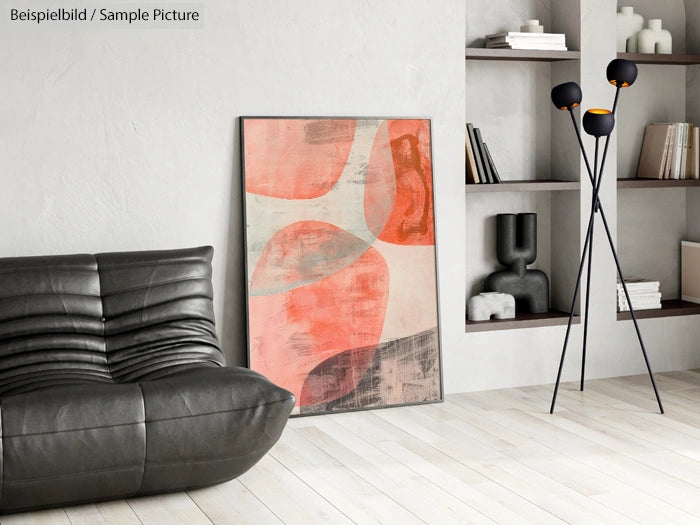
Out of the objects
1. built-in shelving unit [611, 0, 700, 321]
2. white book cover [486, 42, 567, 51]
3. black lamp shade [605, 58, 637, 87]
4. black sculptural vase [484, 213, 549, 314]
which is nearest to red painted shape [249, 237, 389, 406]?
black sculptural vase [484, 213, 549, 314]

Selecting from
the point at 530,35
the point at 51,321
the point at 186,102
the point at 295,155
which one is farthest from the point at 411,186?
the point at 51,321

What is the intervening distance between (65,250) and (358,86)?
168cm

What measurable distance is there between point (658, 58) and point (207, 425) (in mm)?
3541

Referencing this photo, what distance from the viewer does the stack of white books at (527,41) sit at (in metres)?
5.17

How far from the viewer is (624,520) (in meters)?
3.36

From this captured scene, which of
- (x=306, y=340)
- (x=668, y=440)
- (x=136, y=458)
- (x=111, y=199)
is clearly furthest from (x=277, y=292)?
(x=668, y=440)

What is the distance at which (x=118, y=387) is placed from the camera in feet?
11.6

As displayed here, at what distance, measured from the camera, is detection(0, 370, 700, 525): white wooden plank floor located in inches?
136

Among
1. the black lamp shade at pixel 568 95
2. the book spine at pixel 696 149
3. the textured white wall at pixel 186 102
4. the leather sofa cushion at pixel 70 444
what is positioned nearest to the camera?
the leather sofa cushion at pixel 70 444

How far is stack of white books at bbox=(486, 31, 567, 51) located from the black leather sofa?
205 cm

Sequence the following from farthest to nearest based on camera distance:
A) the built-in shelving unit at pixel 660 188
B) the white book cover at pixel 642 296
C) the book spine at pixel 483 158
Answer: the built-in shelving unit at pixel 660 188 → the white book cover at pixel 642 296 → the book spine at pixel 483 158

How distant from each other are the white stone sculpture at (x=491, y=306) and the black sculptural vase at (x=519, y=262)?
0.10 meters

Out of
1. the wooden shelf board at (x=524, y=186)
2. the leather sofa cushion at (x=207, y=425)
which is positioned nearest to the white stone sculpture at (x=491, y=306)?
the wooden shelf board at (x=524, y=186)

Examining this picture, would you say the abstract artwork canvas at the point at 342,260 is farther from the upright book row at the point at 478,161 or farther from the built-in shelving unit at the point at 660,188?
the built-in shelving unit at the point at 660,188
